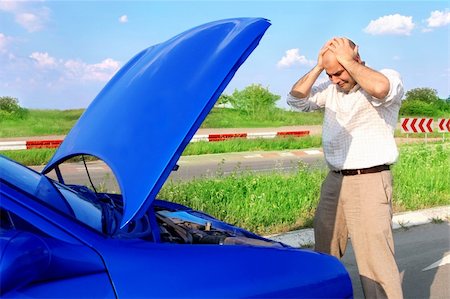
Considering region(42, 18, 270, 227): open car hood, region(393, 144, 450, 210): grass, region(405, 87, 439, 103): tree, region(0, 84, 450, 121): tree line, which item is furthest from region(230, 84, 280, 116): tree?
region(42, 18, 270, 227): open car hood

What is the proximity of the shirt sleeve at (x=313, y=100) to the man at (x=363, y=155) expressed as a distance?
0.34ft

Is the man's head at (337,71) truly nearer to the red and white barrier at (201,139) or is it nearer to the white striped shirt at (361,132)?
the white striped shirt at (361,132)

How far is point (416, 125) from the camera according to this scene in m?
16.7

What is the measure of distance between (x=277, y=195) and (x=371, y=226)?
11.9 ft

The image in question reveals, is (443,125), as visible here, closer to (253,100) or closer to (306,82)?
(306,82)

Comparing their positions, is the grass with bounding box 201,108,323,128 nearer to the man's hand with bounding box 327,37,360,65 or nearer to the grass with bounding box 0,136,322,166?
the grass with bounding box 0,136,322,166

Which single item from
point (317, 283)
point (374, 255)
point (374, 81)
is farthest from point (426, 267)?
point (317, 283)

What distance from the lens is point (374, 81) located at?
3.10m

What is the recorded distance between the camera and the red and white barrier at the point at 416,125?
16.5 metres

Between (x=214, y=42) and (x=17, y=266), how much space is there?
1185mm

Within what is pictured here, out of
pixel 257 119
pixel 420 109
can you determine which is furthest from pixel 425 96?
pixel 257 119

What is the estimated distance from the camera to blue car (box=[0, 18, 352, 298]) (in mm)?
1871

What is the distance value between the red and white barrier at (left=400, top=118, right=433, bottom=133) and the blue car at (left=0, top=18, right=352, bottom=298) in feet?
49.2

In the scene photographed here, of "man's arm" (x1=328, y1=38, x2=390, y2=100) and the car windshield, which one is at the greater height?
"man's arm" (x1=328, y1=38, x2=390, y2=100)
